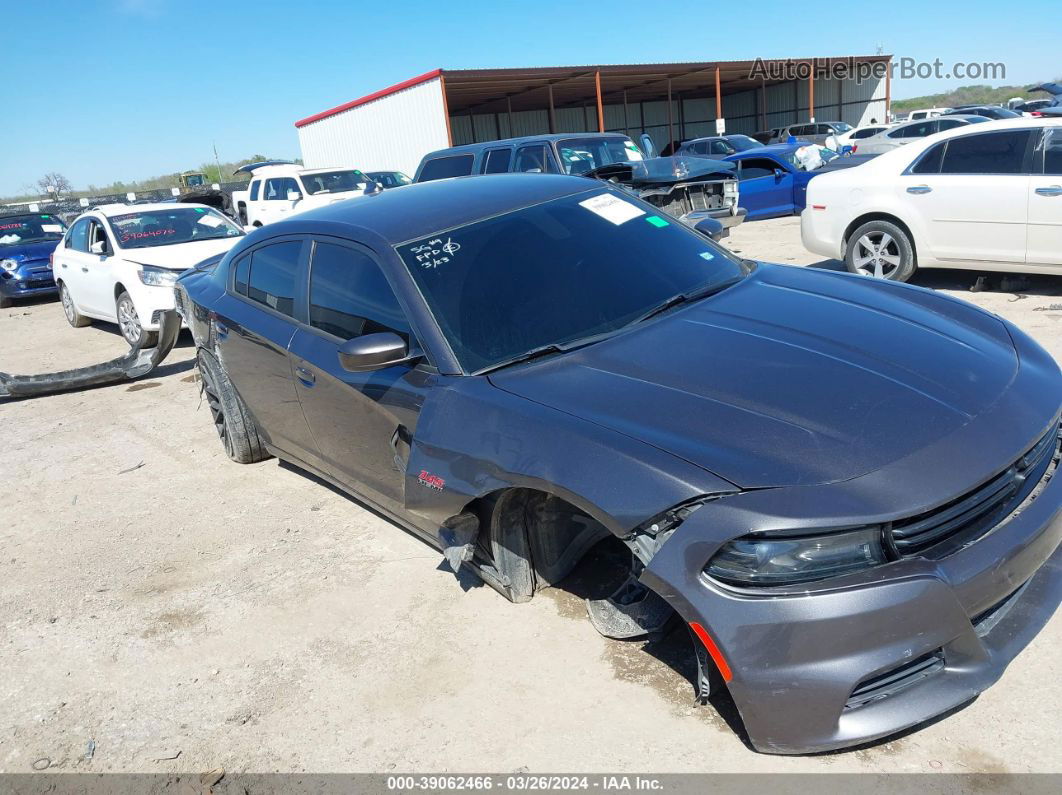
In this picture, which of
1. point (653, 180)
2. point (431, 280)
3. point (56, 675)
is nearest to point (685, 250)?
point (431, 280)

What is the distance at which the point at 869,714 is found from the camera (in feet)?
7.07

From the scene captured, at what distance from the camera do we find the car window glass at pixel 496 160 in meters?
11.5

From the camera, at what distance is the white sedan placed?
22.5ft

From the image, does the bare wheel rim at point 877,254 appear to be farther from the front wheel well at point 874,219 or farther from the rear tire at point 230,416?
the rear tire at point 230,416

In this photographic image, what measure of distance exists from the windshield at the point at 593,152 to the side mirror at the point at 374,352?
333 inches

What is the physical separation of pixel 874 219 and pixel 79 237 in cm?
968

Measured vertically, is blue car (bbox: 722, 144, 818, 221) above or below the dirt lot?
above

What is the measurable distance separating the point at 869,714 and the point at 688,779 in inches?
21.8

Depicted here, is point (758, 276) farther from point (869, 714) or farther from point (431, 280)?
point (869, 714)

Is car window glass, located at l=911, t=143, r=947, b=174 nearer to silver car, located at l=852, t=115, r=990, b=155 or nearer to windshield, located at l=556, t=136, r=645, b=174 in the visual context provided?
windshield, located at l=556, t=136, r=645, b=174

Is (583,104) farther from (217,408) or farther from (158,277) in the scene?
(217,408)

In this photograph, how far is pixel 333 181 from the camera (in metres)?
16.5

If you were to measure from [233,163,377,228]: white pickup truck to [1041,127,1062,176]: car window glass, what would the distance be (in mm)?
11289

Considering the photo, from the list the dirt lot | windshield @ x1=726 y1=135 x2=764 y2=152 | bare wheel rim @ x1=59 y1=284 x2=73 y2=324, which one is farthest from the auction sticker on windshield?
windshield @ x1=726 y1=135 x2=764 y2=152
